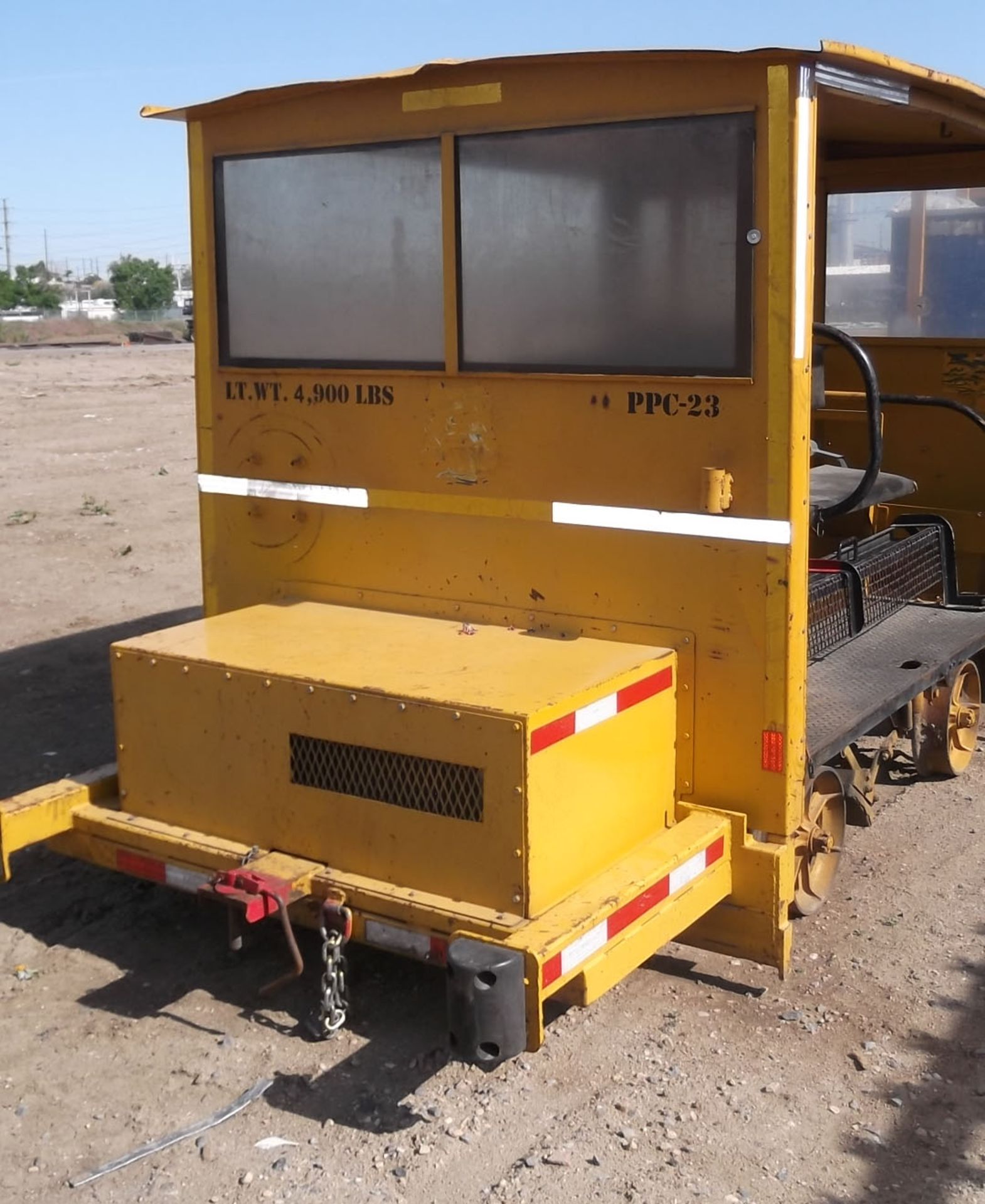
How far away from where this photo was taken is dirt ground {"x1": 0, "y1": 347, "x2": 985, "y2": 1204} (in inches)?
127

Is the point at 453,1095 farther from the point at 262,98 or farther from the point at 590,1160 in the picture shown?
the point at 262,98

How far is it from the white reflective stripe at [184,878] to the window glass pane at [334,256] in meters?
1.65

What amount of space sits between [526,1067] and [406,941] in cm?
47

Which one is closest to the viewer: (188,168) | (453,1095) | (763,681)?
(453,1095)

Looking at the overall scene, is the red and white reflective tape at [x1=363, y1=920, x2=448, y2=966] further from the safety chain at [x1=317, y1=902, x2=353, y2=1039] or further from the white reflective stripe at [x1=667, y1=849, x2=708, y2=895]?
the white reflective stripe at [x1=667, y1=849, x2=708, y2=895]

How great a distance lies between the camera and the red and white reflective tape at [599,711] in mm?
3445

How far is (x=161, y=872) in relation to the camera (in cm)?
405

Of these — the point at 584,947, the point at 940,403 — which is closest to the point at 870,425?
the point at 940,403

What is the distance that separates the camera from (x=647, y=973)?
13.8 ft

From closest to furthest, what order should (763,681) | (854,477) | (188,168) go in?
(763,681) → (188,168) → (854,477)

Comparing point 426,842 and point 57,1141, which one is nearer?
point 57,1141

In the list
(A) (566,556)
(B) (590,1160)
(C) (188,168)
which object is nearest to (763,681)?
(A) (566,556)

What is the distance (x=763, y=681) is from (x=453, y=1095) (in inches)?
54.0

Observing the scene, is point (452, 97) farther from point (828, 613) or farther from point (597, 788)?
point (828, 613)
